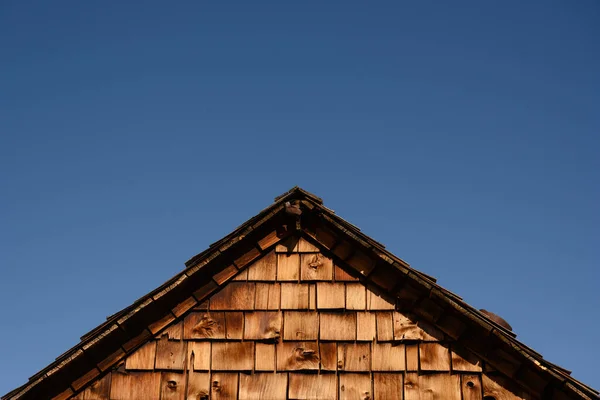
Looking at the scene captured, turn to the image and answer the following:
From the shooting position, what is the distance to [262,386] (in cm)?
960

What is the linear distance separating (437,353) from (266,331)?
2.23 meters

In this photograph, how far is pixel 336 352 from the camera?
31.8 feet

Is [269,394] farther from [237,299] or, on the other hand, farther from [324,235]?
[324,235]

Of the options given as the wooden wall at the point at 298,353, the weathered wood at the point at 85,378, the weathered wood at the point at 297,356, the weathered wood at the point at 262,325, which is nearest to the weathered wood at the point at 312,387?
the wooden wall at the point at 298,353

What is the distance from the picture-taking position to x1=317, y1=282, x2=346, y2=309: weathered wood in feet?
32.6

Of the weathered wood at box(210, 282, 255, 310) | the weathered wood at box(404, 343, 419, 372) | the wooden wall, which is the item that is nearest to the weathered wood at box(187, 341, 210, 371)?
the wooden wall

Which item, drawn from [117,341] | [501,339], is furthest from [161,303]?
[501,339]

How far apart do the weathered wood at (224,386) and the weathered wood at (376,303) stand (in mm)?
1990

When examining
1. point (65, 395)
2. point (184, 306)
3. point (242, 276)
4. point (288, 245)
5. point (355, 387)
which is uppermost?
point (288, 245)

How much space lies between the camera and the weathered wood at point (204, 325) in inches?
388

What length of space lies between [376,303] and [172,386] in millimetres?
2865

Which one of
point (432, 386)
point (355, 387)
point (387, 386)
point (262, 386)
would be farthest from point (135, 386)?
point (432, 386)

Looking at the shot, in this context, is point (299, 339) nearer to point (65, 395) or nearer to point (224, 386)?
point (224, 386)

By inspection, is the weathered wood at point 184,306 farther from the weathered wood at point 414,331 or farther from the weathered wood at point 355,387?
the weathered wood at point 414,331
